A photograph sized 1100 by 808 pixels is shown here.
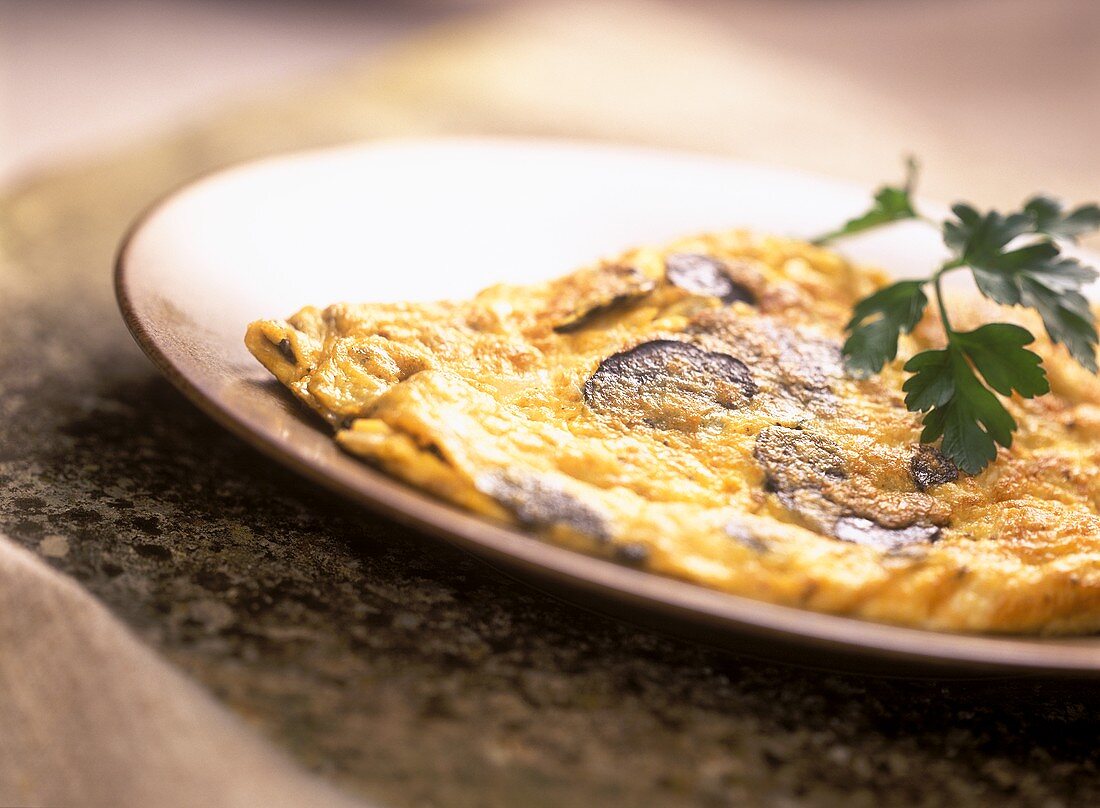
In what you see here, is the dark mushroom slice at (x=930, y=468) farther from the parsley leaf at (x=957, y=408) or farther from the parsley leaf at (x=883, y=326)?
the parsley leaf at (x=883, y=326)

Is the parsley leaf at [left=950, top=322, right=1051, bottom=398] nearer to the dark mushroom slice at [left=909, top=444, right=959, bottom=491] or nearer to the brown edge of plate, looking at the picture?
the dark mushroom slice at [left=909, top=444, right=959, bottom=491]

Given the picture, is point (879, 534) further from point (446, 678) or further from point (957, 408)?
point (446, 678)

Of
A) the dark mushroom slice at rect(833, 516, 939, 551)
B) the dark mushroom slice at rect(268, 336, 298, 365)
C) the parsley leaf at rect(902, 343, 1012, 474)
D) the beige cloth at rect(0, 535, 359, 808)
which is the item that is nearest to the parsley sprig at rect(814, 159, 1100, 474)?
the parsley leaf at rect(902, 343, 1012, 474)

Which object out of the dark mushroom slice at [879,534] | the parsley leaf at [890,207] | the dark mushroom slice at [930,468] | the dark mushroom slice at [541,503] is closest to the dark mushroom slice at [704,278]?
the parsley leaf at [890,207]

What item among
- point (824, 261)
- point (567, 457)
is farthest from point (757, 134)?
point (567, 457)

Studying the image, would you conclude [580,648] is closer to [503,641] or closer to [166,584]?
[503,641]

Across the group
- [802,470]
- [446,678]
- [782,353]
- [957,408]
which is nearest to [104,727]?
[446,678]
